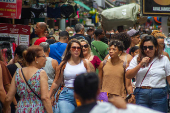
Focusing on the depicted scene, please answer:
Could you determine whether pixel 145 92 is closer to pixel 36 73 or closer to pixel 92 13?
pixel 36 73

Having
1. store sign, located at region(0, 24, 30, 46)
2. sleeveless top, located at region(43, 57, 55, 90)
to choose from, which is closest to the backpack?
store sign, located at region(0, 24, 30, 46)

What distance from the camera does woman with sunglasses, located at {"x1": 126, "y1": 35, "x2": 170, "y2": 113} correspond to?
495 centimetres

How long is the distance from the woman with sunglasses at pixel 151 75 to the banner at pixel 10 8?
4.90 meters

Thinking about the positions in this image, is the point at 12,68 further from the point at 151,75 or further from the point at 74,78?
the point at 151,75

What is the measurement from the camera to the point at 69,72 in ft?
17.5

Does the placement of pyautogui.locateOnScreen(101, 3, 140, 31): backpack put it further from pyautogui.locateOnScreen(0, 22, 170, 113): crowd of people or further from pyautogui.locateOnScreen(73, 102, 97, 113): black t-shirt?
pyautogui.locateOnScreen(73, 102, 97, 113): black t-shirt

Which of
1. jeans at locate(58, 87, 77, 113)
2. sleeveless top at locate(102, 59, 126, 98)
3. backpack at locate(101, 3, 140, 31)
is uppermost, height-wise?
backpack at locate(101, 3, 140, 31)

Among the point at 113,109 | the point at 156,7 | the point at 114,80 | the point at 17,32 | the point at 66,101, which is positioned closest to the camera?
the point at 113,109

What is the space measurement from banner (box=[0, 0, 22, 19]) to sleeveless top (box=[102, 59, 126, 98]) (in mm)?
4396

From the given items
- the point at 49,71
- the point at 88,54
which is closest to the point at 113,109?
the point at 49,71

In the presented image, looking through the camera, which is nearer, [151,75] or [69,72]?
[151,75]

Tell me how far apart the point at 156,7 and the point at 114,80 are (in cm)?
504

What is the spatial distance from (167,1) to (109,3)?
119 feet

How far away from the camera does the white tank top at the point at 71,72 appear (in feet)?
17.4
